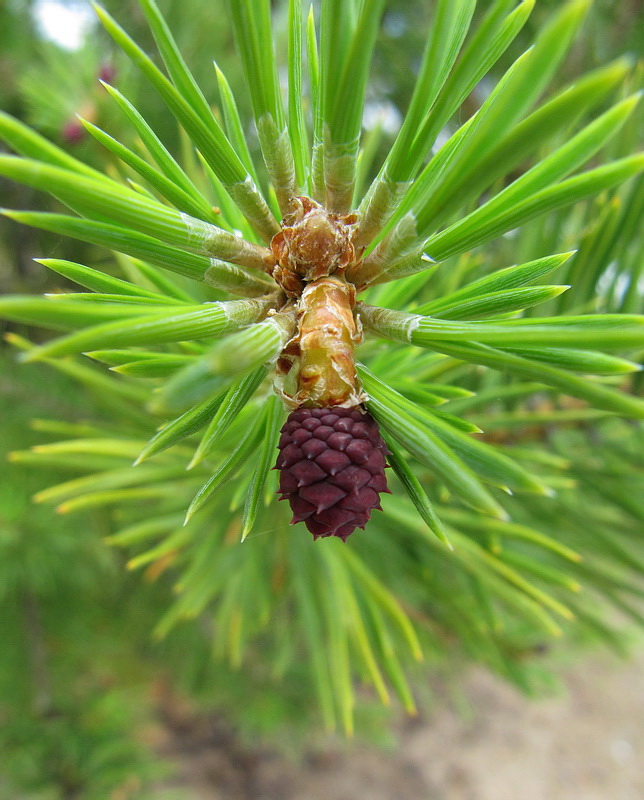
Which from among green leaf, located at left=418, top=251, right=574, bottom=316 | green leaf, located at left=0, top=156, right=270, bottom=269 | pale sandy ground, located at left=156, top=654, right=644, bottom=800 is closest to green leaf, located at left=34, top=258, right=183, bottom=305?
green leaf, located at left=0, top=156, right=270, bottom=269

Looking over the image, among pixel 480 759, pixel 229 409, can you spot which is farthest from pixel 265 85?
pixel 480 759

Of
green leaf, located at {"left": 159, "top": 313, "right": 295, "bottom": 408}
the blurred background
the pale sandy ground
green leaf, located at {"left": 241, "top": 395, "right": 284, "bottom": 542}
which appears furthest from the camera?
the pale sandy ground

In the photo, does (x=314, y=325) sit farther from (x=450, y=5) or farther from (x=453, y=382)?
(x=453, y=382)

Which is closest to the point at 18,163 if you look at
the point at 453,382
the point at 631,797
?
the point at 453,382

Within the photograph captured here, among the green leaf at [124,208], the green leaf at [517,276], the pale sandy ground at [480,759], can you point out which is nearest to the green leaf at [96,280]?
the green leaf at [124,208]

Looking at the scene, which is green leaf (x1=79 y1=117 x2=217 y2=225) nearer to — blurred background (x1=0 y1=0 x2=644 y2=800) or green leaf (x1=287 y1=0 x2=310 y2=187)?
green leaf (x1=287 y1=0 x2=310 y2=187)

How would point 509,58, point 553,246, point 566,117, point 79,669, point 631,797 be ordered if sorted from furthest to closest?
1. point 631,797
2. point 79,669
3. point 509,58
4. point 553,246
5. point 566,117

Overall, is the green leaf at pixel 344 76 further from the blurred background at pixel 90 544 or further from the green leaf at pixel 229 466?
the blurred background at pixel 90 544
